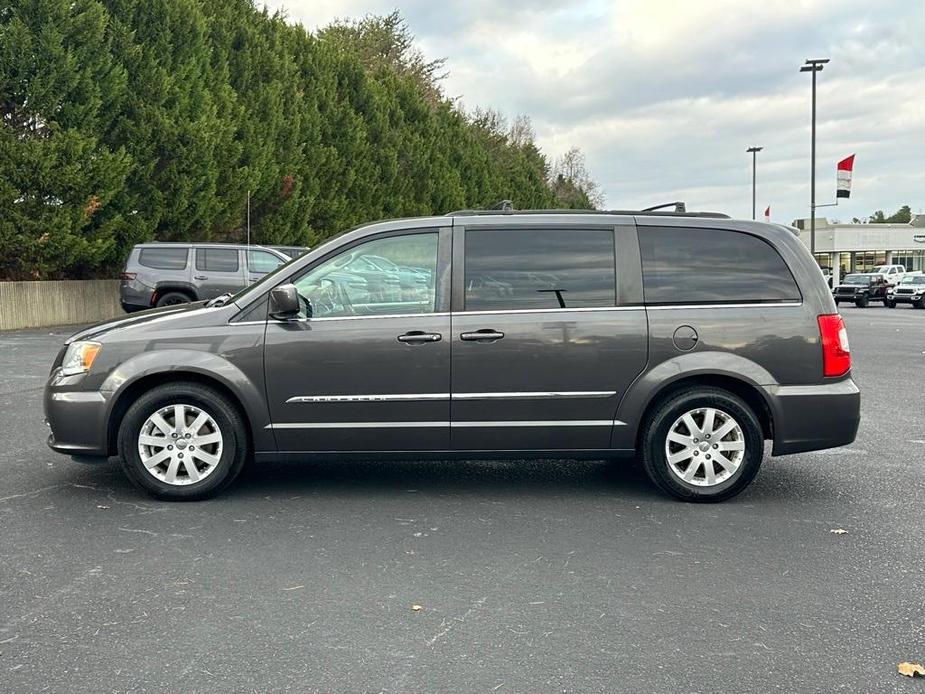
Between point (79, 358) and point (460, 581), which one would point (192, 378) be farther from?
point (460, 581)

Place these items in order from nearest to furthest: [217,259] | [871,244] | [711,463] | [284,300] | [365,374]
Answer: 1. [284,300]
2. [365,374]
3. [711,463]
4. [217,259]
5. [871,244]

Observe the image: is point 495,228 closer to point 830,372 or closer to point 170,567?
point 830,372

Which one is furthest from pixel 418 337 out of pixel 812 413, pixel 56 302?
pixel 56 302

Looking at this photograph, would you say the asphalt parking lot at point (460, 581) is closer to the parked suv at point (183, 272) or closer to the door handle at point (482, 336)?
the door handle at point (482, 336)

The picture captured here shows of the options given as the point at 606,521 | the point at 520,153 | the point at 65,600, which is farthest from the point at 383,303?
the point at 520,153

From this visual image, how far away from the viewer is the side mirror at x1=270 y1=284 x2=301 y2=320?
5398 millimetres

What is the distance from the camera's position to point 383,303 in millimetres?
5633

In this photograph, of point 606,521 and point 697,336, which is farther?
point 697,336

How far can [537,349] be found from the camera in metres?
5.54

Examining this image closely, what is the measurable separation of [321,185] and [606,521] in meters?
26.4

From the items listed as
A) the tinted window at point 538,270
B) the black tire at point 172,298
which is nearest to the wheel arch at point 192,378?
the tinted window at point 538,270

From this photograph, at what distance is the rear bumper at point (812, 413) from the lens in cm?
559

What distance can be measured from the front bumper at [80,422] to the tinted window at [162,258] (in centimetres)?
1288

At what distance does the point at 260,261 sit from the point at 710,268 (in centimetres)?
1410
